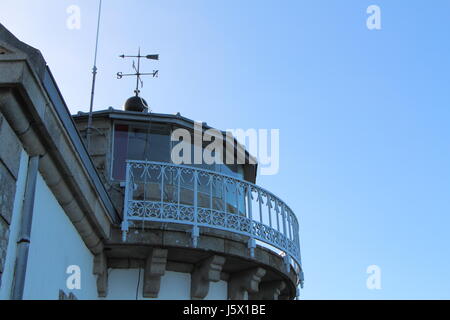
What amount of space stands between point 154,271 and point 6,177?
15.2 ft

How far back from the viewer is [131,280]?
11461 mm

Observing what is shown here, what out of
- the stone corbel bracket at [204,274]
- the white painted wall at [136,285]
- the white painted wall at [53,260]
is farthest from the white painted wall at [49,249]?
the stone corbel bracket at [204,274]

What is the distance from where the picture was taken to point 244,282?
1204cm

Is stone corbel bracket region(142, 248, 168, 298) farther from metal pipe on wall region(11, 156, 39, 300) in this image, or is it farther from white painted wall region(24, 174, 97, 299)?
metal pipe on wall region(11, 156, 39, 300)

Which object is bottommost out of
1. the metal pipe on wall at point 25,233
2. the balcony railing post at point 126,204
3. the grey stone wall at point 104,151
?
the metal pipe on wall at point 25,233

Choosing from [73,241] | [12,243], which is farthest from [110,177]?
[12,243]

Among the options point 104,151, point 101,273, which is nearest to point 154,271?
point 101,273

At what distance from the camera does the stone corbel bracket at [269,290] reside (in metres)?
12.6

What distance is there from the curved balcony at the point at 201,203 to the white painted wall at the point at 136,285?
0.99 meters

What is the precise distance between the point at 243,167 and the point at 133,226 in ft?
13.1

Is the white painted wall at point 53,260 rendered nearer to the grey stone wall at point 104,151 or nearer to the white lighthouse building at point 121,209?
the white lighthouse building at point 121,209

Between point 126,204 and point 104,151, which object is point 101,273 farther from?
point 104,151

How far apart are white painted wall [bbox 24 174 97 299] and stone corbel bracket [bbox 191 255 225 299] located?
2162 mm
